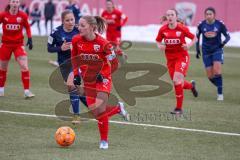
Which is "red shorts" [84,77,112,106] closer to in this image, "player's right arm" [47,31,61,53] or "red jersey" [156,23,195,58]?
"player's right arm" [47,31,61,53]

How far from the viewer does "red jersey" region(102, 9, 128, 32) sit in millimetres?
24594

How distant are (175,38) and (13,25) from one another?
4188 millimetres

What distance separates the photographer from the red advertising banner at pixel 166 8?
118 feet

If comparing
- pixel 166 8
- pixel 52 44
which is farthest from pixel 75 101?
pixel 166 8

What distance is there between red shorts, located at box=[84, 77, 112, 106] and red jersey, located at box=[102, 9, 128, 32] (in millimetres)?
12864

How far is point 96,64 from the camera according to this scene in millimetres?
11594

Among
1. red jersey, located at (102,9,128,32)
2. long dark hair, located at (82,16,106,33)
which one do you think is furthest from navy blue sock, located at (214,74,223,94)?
red jersey, located at (102,9,128,32)

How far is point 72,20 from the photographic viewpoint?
13.4 metres

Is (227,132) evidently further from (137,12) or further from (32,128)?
(137,12)

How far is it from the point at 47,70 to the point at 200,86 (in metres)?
5.82

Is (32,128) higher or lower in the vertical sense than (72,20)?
lower

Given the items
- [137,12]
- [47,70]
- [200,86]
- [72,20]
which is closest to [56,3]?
[137,12]

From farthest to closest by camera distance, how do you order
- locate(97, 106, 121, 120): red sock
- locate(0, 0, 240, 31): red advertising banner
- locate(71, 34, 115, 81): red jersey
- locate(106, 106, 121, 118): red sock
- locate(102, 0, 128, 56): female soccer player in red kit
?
locate(0, 0, 240, 31): red advertising banner
locate(102, 0, 128, 56): female soccer player in red kit
locate(106, 106, 121, 118): red sock
locate(71, 34, 115, 81): red jersey
locate(97, 106, 121, 120): red sock

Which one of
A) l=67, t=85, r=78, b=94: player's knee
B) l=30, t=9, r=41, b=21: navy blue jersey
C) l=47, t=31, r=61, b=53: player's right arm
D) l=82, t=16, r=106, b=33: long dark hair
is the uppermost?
l=82, t=16, r=106, b=33: long dark hair
